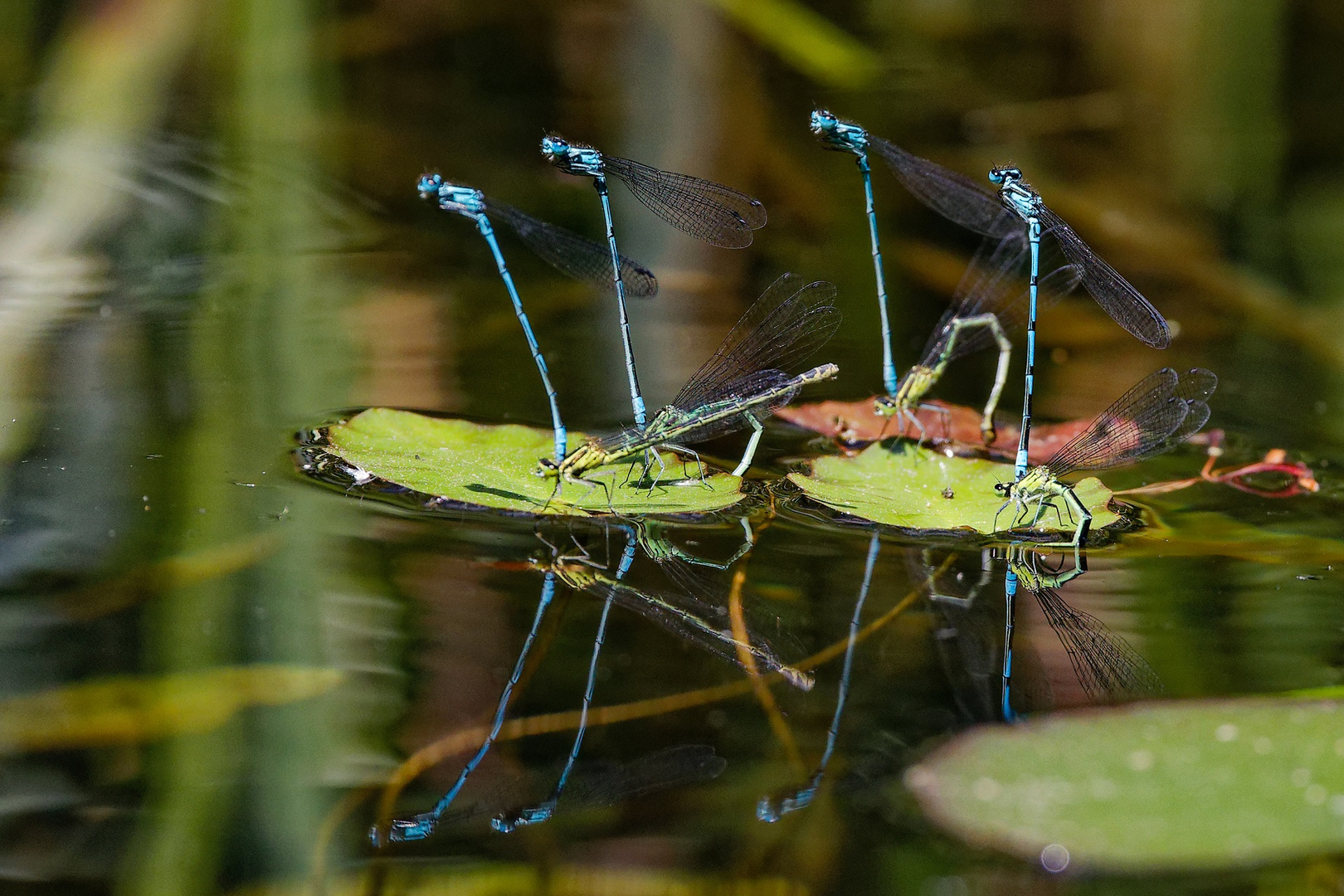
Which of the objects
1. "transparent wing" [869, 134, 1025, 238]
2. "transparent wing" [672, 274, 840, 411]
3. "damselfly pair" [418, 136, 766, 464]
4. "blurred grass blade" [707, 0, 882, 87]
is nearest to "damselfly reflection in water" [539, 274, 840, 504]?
"transparent wing" [672, 274, 840, 411]

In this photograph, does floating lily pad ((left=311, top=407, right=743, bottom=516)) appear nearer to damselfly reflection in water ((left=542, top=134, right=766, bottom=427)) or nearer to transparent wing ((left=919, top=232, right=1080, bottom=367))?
damselfly reflection in water ((left=542, top=134, right=766, bottom=427))

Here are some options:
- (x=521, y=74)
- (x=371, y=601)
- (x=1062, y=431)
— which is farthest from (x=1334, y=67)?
(x=371, y=601)

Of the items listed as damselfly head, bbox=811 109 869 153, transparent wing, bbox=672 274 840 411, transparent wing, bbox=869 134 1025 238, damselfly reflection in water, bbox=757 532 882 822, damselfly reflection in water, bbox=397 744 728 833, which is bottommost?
damselfly reflection in water, bbox=397 744 728 833

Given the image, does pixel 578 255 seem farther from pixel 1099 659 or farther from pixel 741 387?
pixel 1099 659

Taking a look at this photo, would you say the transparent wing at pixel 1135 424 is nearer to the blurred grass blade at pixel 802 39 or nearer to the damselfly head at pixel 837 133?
the damselfly head at pixel 837 133

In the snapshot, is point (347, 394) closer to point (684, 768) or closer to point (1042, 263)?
point (684, 768)

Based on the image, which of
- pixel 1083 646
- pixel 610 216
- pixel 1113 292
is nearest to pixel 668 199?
pixel 610 216
